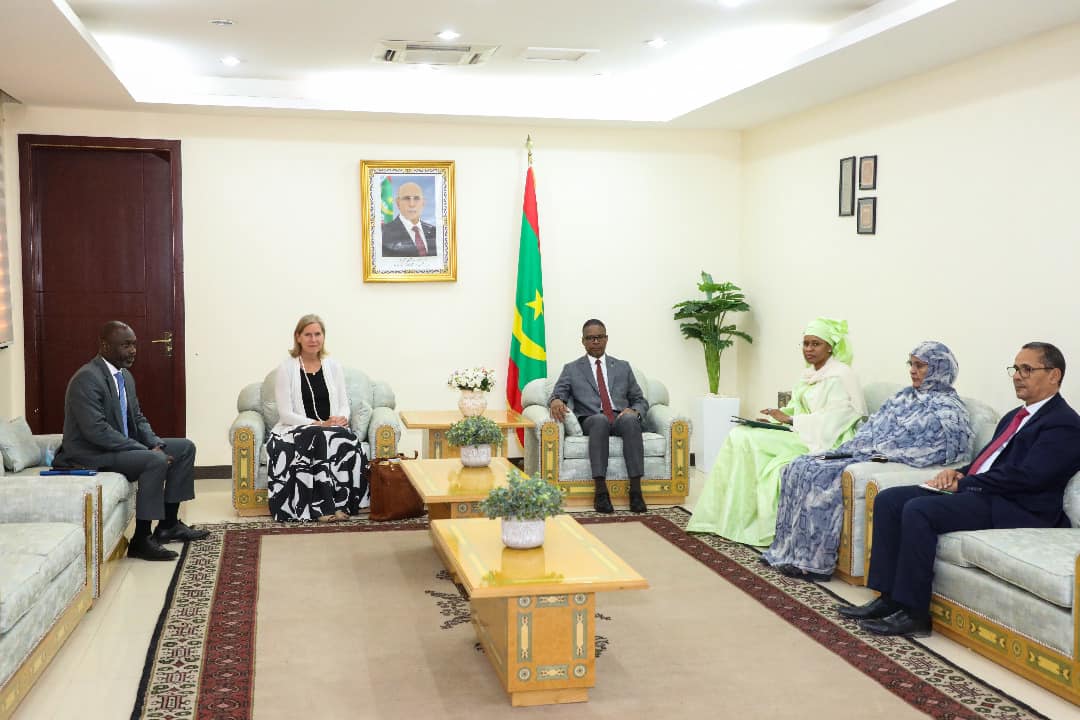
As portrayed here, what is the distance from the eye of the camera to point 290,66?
7652mm

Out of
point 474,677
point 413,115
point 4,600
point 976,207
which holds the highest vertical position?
point 413,115

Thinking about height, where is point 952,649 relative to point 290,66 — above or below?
below

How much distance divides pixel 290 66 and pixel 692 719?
5.64 metres

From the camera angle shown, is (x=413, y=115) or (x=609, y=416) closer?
(x=609, y=416)

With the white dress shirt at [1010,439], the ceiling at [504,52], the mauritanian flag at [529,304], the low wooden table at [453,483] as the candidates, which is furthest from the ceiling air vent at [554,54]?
the white dress shirt at [1010,439]

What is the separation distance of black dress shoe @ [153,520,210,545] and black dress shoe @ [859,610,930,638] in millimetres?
3902

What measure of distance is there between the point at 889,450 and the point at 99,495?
398 cm

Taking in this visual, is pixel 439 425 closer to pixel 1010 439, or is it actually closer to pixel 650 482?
pixel 650 482

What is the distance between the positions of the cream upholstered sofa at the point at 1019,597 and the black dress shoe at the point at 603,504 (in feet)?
9.18

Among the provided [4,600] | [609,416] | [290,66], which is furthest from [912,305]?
[4,600]

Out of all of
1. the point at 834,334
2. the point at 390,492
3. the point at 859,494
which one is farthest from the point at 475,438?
the point at 834,334

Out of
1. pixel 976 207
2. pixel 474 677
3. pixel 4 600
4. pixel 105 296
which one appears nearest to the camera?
pixel 4 600

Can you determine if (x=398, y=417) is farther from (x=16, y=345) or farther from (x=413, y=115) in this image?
(x=16, y=345)

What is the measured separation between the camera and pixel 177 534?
6395 mm
